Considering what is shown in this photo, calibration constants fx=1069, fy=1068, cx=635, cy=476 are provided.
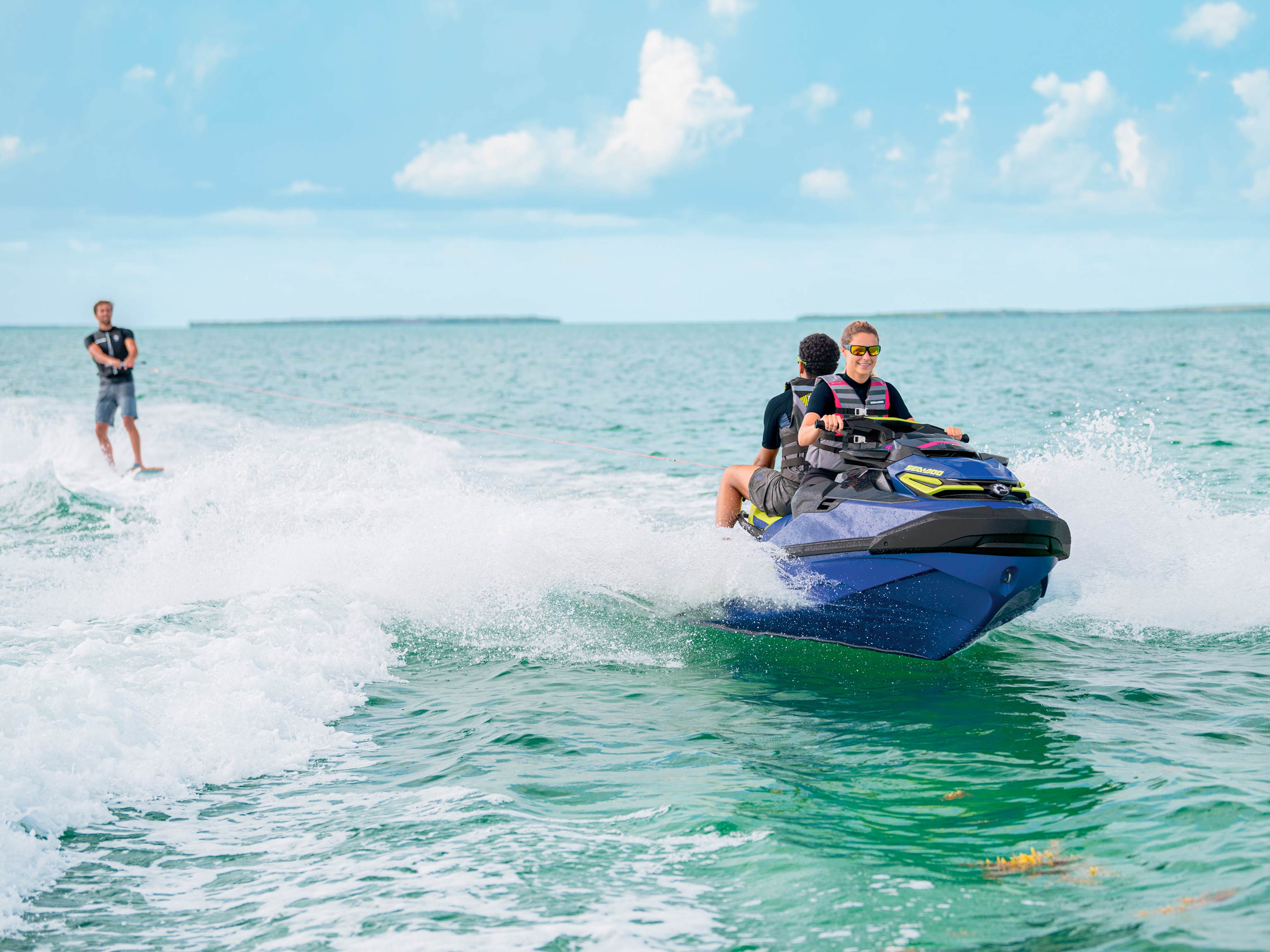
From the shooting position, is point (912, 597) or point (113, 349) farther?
point (113, 349)

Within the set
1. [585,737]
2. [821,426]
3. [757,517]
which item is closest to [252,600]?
[585,737]

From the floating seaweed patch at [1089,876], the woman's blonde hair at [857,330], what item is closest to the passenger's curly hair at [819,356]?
the woman's blonde hair at [857,330]

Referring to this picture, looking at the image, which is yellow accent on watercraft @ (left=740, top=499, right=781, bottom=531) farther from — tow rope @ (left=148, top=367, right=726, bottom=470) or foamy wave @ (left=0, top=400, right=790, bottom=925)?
tow rope @ (left=148, top=367, right=726, bottom=470)

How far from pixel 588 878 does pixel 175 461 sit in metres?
12.8

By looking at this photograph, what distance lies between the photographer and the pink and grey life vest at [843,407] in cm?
593

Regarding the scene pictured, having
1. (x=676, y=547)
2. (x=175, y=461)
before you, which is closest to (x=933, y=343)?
(x=175, y=461)

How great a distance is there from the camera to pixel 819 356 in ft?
20.7

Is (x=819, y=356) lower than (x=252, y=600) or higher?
higher

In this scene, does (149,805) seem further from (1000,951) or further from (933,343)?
(933,343)

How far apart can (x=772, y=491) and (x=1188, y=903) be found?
3.45m

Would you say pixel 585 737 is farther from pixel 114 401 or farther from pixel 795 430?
pixel 114 401

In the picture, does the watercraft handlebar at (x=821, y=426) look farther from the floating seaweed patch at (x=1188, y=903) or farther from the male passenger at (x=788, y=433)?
the floating seaweed patch at (x=1188, y=903)

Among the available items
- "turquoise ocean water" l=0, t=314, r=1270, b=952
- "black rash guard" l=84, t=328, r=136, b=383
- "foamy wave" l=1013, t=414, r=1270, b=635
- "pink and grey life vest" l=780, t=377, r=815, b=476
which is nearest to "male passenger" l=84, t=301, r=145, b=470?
"black rash guard" l=84, t=328, r=136, b=383

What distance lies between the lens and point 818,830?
388 cm
